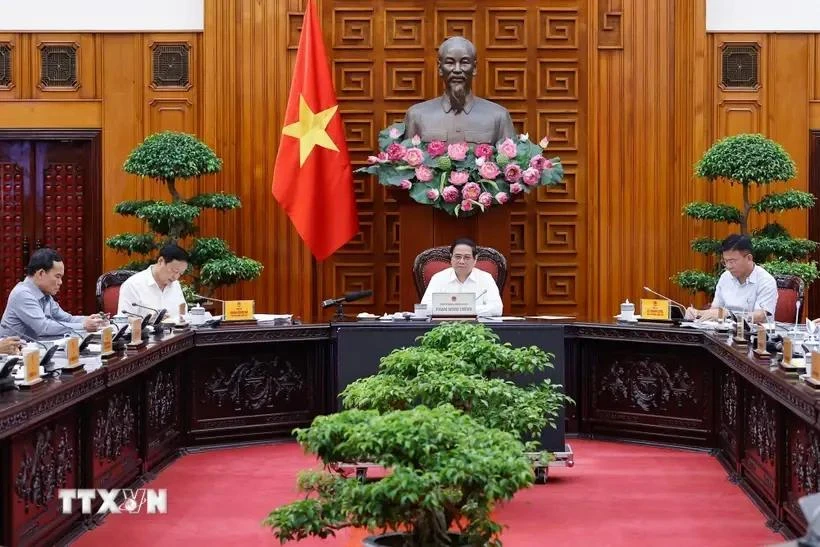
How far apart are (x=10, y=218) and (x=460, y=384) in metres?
5.59

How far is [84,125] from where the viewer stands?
802 cm

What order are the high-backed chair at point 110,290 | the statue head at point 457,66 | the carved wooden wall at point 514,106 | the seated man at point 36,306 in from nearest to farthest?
the seated man at point 36,306 → the high-backed chair at point 110,290 → the statue head at point 457,66 → the carved wooden wall at point 514,106

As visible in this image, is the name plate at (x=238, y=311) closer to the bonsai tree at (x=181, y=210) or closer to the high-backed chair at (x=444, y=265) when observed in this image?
the bonsai tree at (x=181, y=210)

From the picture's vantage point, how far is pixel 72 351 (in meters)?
4.13

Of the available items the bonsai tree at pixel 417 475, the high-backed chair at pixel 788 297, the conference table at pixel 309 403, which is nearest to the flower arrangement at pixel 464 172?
the conference table at pixel 309 403

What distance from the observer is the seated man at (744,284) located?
591 centimetres

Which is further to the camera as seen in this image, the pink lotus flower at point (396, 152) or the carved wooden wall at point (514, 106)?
the carved wooden wall at point (514, 106)

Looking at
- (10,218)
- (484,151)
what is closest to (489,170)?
(484,151)

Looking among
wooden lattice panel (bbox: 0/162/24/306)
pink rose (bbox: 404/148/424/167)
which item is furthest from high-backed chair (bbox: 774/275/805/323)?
wooden lattice panel (bbox: 0/162/24/306)

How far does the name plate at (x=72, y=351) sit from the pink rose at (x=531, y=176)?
3566mm

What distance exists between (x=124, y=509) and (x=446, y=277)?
2.34 m

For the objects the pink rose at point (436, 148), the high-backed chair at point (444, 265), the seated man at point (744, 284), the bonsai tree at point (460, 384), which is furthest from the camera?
the pink rose at point (436, 148)

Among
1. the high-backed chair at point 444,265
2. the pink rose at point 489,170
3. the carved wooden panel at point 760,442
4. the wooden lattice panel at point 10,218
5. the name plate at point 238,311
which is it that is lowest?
the carved wooden panel at point 760,442

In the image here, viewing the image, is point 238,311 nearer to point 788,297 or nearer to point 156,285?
point 156,285
